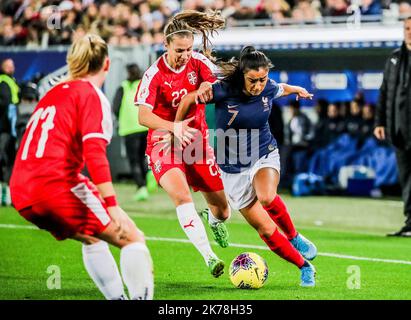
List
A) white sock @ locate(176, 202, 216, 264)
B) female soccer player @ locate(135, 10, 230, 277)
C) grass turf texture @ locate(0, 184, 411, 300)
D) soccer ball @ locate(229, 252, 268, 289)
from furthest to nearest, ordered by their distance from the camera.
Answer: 1. female soccer player @ locate(135, 10, 230, 277)
2. white sock @ locate(176, 202, 216, 264)
3. soccer ball @ locate(229, 252, 268, 289)
4. grass turf texture @ locate(0, 184, 411, 300)

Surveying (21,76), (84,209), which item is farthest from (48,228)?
(21,76)

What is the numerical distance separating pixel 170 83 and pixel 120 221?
326cm

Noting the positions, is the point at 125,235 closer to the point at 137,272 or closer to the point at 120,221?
the point at 120,221

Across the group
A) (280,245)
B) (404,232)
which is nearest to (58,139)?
(280,245)

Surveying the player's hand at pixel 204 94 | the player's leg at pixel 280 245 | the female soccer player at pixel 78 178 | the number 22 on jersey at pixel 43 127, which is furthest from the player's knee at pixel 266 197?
the number 22 on jersey at pixel 43 127

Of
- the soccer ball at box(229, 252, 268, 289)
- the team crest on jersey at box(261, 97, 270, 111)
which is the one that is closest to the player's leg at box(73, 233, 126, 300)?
the soccer ball at box(229, 252, 268, 289)

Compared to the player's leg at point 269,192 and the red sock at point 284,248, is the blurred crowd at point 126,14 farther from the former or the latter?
the red sock at point 284,248

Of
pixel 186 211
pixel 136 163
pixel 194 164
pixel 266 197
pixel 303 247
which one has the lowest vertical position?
pixel 136 163

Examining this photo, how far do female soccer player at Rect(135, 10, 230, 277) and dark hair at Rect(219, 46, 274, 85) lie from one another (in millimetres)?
582

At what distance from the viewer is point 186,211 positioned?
9.77m

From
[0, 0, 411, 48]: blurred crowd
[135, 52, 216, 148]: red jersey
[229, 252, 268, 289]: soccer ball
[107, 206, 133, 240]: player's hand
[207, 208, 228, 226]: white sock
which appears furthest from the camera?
[0, 0, 411, 48]: blurred crowd

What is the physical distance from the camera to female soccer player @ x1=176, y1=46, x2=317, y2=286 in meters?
9.11

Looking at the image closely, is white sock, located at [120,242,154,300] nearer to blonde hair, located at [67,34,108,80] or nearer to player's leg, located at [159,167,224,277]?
blonde hair, located at [67,34,108,80]

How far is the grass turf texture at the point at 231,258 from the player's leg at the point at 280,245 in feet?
0.47
